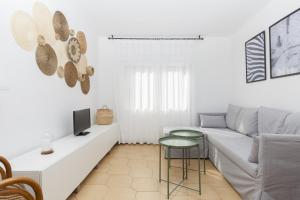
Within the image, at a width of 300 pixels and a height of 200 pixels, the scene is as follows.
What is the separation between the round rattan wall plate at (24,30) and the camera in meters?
1.89

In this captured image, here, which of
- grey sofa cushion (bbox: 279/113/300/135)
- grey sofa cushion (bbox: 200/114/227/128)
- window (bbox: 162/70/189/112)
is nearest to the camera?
grey sofa cushion (bbox: 279/113/300/135)

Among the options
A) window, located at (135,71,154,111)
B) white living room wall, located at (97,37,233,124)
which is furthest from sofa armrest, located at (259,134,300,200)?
window, located at (135,71,154,111)

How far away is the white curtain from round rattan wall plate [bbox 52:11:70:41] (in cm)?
158

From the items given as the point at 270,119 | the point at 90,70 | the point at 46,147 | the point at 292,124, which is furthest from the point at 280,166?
the point at 90,70

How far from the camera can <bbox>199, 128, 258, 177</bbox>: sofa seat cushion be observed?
1.94 meters

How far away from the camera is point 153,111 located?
174 inches

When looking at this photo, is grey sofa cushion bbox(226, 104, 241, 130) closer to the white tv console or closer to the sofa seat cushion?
the sofa seat cushion

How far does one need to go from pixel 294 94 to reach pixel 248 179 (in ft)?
4.31

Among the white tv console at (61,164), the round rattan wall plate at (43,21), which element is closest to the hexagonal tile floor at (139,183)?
the white tv console at (61,164)

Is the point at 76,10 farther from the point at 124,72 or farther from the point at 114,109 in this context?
the point at 114,109

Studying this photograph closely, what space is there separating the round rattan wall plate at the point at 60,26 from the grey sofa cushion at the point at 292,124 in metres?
3.18

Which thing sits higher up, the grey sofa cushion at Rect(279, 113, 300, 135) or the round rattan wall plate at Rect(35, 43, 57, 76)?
the round rattan wall plate at Rect(35, 43, 57, 76)

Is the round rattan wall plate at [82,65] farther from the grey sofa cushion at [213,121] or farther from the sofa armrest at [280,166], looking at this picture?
the sofa armrest at [280,166]

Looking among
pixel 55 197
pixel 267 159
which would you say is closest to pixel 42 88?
pixel 55 197
